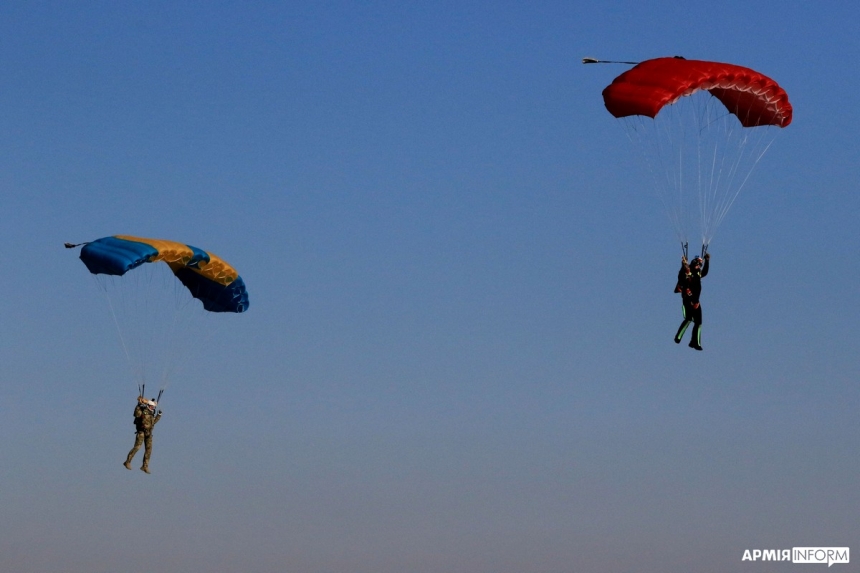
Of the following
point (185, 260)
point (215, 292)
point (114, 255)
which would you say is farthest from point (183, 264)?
point (114, 255)

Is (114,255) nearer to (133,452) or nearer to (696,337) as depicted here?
(133,452)

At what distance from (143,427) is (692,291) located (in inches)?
535

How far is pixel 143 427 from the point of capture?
4506 centimetres

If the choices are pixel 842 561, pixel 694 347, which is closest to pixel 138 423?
pixel 694 347

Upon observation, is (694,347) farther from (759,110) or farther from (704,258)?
(759,110)

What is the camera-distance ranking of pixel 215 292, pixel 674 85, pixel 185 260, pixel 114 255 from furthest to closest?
1. pixel 215 292
2. pixel 185 260
3. pixel 114 255
4. pixel 674 85

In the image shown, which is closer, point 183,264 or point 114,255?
point 114,255

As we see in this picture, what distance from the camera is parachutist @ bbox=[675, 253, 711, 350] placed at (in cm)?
4009

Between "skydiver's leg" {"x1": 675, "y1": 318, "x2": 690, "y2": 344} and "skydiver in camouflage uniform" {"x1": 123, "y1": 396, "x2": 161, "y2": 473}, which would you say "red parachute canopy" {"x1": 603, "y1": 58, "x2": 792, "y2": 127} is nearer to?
"skydiver's leg" {"x1": 675, "y1": 318, "x2": 690, "y2": 344}

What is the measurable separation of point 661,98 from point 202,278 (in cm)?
1345

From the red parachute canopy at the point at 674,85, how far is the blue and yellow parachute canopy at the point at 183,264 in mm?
11246

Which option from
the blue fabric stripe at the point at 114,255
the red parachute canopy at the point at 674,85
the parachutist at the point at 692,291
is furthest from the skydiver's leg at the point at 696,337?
the blue fabric stripe at the point at 114,255

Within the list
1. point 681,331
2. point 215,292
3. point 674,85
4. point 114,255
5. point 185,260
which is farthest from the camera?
point 215,292

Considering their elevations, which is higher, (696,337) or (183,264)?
(183,264)
